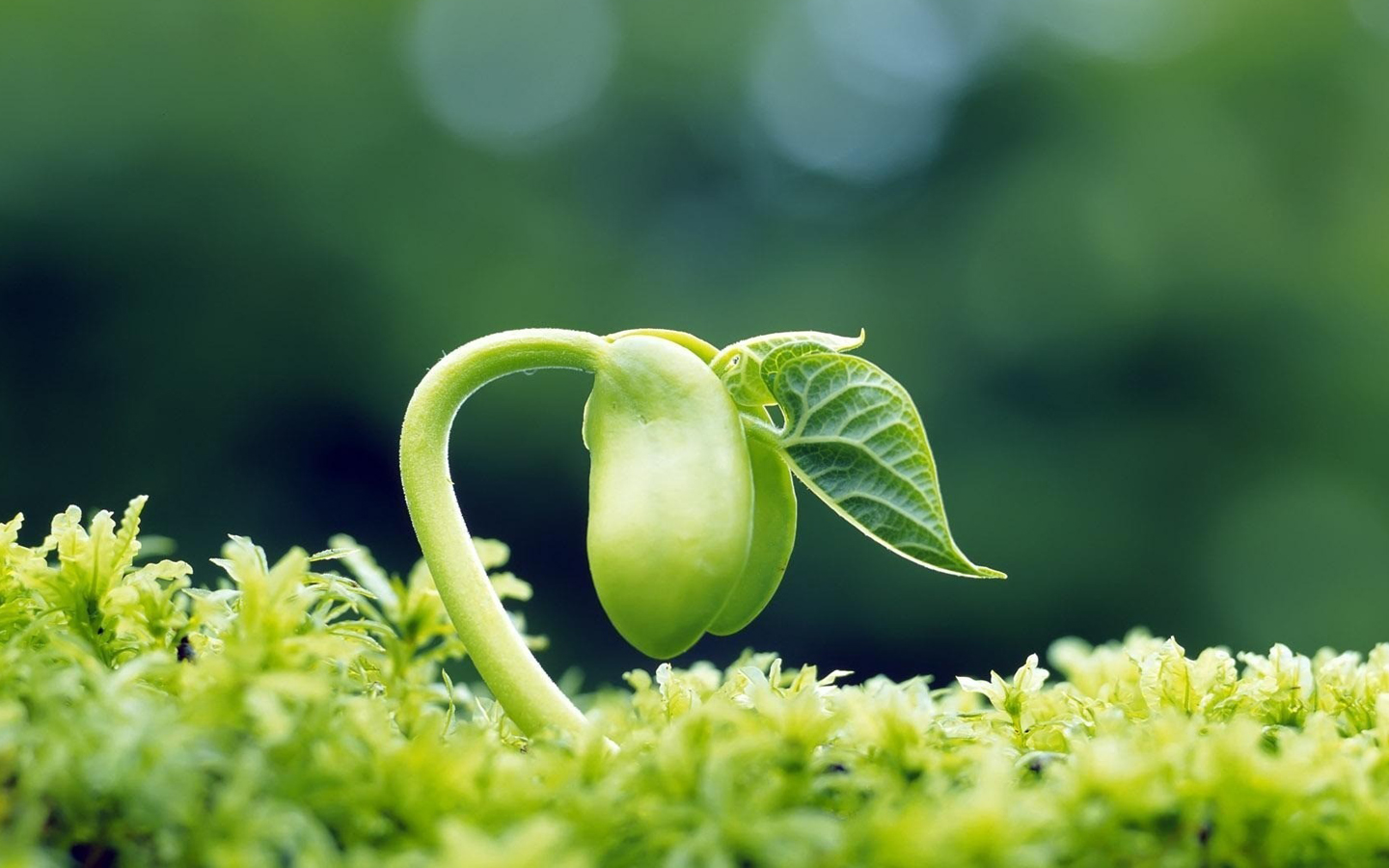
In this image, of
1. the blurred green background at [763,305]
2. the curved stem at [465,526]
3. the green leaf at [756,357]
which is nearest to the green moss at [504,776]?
the curved stem at [465,526]

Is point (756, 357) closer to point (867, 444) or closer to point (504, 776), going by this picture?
point (867, 444)

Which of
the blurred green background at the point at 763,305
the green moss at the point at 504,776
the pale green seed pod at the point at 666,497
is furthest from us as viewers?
the blurred green background at the point at 763,305

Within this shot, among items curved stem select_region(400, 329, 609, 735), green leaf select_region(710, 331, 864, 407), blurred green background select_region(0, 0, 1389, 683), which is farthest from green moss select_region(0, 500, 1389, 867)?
blurred green background select_region(0, 0, 1389, 683)

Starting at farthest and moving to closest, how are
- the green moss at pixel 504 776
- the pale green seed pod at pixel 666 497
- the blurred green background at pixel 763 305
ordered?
the blurred green background at pixel 763 305 < the pale green seed pod at pixel 666 497 < the green moss at pixel 504 776

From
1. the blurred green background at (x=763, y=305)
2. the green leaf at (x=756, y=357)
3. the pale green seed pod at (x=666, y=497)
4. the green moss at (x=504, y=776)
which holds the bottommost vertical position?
the green moss at (x=504, y=776)

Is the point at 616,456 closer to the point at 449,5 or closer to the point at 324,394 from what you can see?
the point at 324,394

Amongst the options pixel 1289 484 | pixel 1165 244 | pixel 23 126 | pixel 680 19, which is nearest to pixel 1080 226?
pixel 1165 244

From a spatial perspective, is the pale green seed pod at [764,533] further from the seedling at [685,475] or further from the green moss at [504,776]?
the green moss at [504,776]
